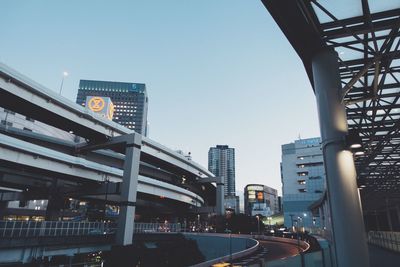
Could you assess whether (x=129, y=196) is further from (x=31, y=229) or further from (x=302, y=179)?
(x=302, y=179)

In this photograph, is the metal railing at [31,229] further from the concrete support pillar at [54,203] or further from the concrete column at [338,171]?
the concrete column at [338,171]

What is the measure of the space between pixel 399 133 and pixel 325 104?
14248mm

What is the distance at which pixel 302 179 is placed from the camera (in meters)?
136

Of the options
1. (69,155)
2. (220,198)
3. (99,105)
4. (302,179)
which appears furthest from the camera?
(302,179)

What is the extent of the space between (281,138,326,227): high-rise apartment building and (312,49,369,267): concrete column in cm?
12292

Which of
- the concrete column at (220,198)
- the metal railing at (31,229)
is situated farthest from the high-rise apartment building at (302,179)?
the metal railing at (31,229)

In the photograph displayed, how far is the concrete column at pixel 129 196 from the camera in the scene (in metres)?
40.2

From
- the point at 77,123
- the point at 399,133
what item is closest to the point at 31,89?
the point at 77,123

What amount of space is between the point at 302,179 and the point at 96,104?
100 m

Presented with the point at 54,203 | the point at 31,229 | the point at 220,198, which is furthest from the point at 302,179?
the point at 31,229

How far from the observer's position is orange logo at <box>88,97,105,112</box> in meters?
123

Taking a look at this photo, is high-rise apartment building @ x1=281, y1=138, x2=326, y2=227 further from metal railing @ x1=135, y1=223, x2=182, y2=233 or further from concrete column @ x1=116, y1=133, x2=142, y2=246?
concrete column @ x1=116, y1=133, x2=142, y2=246

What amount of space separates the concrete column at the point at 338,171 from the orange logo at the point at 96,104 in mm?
123020

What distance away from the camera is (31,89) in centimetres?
3656
